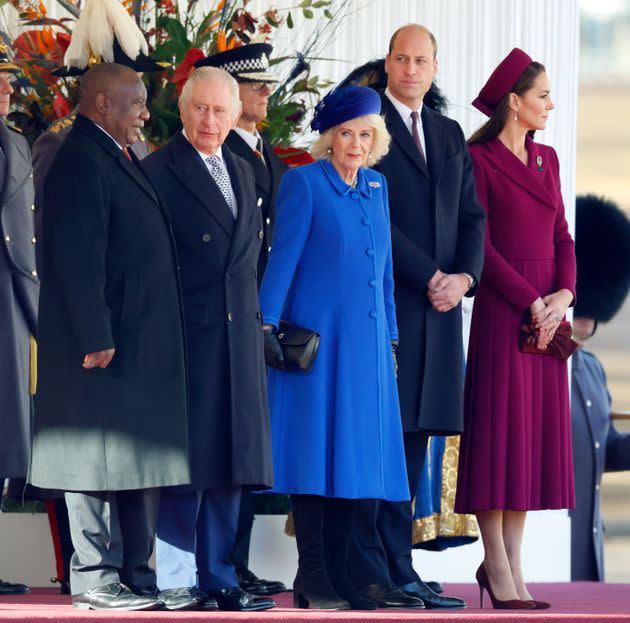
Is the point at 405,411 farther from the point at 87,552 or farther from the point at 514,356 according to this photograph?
the point at 87,552

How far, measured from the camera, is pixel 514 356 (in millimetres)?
5996

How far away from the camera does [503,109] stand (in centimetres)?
620

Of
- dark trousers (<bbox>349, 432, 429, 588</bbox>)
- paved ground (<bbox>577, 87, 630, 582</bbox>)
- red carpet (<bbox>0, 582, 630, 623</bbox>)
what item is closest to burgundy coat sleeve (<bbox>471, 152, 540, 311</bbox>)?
dark trousers (<bbox>349, 432, 429, 588</bbox>)

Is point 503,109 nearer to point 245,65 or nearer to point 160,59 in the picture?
point 245,65

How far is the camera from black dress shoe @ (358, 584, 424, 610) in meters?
5.53

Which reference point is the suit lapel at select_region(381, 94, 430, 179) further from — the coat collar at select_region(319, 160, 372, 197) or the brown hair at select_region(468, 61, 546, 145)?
the coat collar at select_region(319, 160, 372, 197)

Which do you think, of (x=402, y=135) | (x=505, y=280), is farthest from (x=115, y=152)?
(x=505, y=280)

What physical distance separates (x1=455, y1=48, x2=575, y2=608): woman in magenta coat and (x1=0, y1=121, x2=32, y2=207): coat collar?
1448 mm

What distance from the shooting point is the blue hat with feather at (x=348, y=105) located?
219 inches

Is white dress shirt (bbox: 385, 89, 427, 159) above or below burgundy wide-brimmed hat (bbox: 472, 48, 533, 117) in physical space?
below

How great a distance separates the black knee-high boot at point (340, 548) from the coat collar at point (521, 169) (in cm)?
126

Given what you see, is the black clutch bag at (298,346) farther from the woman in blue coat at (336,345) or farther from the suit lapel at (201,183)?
the suit lapel at (201,183)

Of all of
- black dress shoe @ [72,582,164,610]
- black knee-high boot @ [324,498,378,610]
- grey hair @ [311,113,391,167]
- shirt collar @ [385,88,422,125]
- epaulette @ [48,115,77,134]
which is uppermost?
shirt collar @ [385,88,422,125]

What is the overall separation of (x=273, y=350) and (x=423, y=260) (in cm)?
65
